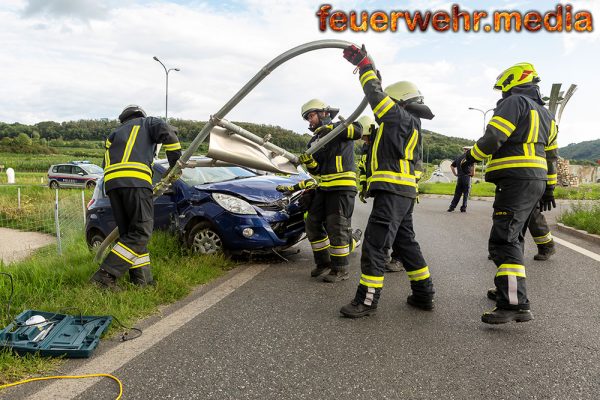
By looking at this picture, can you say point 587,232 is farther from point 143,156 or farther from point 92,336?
point 92,336

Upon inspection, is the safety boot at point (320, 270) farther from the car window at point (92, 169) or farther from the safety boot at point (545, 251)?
the car window at point (92, 169)

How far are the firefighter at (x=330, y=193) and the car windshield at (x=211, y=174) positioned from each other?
1504 millimetres

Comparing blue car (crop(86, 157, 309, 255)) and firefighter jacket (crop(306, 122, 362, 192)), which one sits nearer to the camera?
firefighter jacket (crop(306, 122, 362, 192))

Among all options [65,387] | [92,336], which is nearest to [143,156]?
[92,336]

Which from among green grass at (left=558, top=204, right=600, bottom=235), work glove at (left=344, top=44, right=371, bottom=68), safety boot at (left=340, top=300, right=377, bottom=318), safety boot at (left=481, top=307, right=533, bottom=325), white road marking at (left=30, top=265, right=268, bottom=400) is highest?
work glove at (left=344, top=44, right=371, bottom=68)

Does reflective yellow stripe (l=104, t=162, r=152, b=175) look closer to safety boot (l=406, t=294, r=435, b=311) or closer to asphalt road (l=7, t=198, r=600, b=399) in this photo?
asphalt road (l=7, t=198, r=600, b=399)

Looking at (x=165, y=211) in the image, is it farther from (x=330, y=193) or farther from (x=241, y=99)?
(x=330, y=193)

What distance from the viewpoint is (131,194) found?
14.0 feet

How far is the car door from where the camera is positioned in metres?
5.66

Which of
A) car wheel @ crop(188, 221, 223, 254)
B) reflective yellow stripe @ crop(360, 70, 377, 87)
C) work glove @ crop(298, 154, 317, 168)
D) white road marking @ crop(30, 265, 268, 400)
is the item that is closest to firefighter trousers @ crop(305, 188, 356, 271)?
work glove @ crop(298, 154, 317, 168)

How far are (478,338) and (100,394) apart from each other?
2.52m

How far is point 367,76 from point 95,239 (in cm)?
489

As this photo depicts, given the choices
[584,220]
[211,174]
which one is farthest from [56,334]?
[584,220]

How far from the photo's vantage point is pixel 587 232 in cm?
754
